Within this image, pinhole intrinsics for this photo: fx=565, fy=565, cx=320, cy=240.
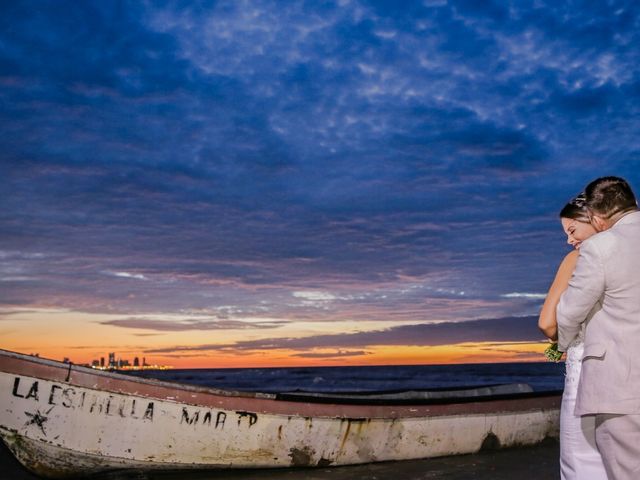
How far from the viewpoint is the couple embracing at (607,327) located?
231cm

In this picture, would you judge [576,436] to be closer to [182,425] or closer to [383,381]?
[182,425]

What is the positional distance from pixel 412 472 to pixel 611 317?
5.32 m

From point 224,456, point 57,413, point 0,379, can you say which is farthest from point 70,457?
point 224,456

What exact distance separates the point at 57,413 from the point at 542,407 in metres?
7.18

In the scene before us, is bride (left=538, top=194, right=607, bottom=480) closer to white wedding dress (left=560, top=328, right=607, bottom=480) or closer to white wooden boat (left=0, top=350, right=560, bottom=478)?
white wedding dress (left=560, top=328, right=607, bottom=480)

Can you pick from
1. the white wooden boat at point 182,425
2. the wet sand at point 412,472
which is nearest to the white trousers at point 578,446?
the wet sand at point 412,472

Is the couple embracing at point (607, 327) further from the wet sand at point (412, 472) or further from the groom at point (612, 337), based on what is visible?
the wet sand at point (412, 472)

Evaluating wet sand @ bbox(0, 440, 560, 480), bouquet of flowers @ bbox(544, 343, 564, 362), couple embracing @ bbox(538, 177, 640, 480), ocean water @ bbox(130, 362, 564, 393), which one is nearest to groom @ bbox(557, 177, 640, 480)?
couple embracing @ bbox(538, 177, 640, 480)

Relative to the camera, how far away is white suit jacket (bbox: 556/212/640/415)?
91.1 inches

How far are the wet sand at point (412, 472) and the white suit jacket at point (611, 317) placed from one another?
16.0 ft

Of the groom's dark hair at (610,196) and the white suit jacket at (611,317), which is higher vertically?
the groom's dark hair at (610,196)

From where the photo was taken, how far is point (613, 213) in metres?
2.54

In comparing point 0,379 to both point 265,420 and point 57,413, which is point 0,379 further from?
point 265,420

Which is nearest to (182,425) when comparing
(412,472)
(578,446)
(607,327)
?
(412,472)
